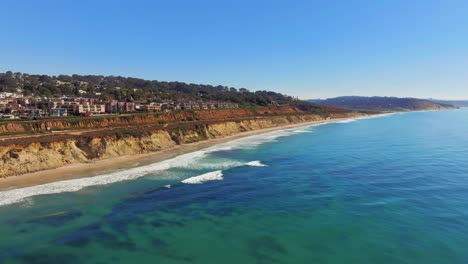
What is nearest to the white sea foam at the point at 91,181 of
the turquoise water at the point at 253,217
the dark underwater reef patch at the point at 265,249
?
the turquoise water at the point at 253,217

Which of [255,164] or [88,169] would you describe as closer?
[88,169]

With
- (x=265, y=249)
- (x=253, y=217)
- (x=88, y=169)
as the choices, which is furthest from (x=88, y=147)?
(x=265, y=249)

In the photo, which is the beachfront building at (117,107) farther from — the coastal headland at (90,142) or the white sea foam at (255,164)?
the white sea foam at (255,164)

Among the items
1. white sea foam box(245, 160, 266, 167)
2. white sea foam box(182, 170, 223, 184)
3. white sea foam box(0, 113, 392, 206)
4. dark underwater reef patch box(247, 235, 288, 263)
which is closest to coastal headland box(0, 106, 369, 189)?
white sea foam box(0, 113, 392, 206)

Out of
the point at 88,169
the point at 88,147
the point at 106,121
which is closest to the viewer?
the point at 88,169

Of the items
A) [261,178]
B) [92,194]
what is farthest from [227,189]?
[92,194]

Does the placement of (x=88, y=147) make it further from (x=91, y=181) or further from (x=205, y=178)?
(x=205, y=178)

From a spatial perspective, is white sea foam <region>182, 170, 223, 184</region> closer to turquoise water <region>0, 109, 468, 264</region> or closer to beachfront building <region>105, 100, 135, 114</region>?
turquoise water <region>0, 109, 468, 264</region>
